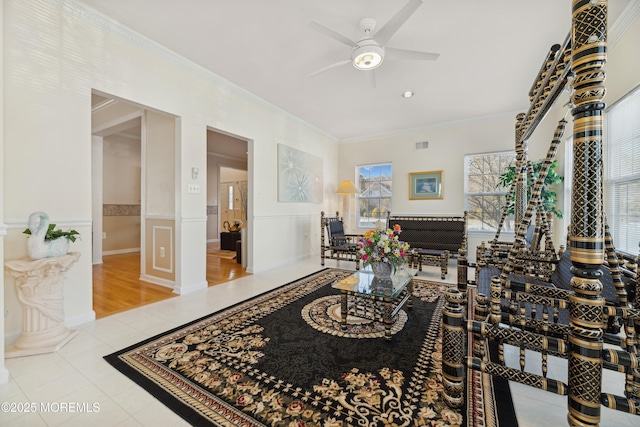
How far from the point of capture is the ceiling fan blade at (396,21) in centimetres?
189

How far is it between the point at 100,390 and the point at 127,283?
8.31ft

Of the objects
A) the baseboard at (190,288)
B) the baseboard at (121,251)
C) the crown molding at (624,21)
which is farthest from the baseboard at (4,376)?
the crown molding at (624,21)

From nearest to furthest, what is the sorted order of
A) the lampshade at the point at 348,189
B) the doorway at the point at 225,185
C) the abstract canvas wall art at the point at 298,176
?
1. the abstract canvas wall art at the point at 298,176
2. the lampshade at the point at 348,189
3. the doorway at the point at 225,185

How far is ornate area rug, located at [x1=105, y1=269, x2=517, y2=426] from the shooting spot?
1.38 meters

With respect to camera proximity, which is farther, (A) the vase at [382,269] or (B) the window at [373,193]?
(B) the window at [373,193]

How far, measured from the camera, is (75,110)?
2.39 meters

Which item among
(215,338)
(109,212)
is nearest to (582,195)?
(215,338)

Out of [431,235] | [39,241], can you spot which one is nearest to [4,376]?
[39,241]

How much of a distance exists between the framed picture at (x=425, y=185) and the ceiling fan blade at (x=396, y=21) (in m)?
3.77

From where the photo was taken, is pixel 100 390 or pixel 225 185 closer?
pixel 100 390

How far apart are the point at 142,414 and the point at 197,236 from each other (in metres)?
2.37

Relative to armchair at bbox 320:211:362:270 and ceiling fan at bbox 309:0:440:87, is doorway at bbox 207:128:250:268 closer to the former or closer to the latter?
armchair at bbox 320:211:362:270

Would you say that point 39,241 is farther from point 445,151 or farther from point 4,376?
point 445,151

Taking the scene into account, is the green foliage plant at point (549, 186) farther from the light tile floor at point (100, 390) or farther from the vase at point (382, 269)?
the light tile floor at point (100, 390)
